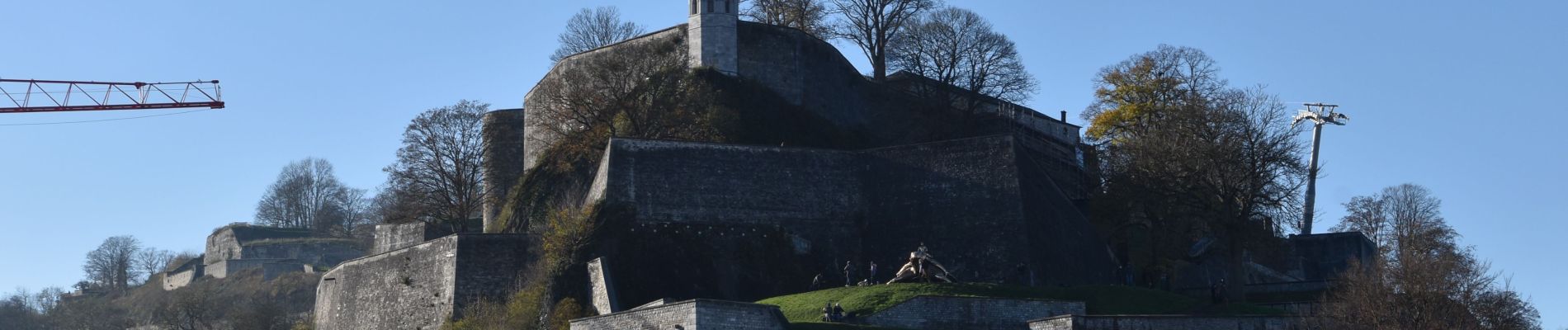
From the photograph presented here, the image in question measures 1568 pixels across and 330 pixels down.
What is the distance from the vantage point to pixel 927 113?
187 feet

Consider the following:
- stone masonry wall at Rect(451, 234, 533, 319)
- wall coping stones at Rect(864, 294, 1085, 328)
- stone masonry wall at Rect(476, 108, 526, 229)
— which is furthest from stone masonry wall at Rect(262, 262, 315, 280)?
wall coping stones at Rect(864, 294, 1085, 328)

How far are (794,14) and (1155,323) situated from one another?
2374cm

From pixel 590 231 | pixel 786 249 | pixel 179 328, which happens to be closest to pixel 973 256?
pixel 786 249

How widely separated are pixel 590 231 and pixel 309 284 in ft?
119

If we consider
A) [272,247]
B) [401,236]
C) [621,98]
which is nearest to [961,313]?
[621,98]

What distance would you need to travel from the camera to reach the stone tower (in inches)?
2126

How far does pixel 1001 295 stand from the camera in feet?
135

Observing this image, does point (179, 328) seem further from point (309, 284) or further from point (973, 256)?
point (973, 256)

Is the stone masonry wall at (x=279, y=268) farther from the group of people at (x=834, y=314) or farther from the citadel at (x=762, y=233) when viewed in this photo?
the group of people at (x=834, y=314)

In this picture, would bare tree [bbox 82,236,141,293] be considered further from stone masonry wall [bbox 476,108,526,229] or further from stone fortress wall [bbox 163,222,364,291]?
stone masonry wall [bbox 476,108,526,229]

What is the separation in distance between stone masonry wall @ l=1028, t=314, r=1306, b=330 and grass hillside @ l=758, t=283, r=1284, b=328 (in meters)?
0.70

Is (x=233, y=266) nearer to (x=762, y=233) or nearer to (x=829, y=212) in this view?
(x=829, y=212)

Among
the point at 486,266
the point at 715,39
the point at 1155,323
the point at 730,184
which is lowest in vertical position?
the point at 1155,323

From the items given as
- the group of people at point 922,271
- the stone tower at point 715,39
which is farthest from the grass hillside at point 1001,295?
the stone tower at point 715,39
